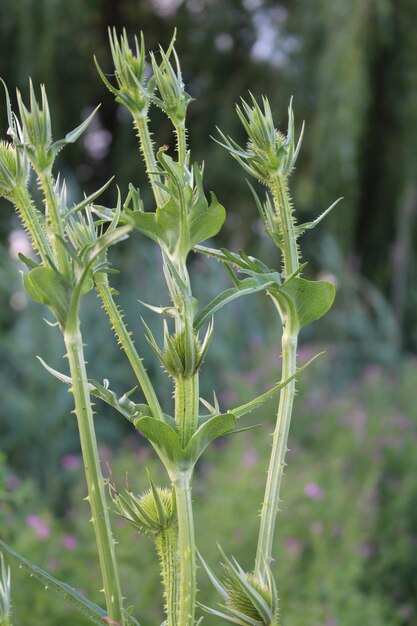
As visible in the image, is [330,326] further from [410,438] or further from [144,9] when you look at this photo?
[144,9]

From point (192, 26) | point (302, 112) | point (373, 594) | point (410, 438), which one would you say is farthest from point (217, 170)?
point (373, 594)

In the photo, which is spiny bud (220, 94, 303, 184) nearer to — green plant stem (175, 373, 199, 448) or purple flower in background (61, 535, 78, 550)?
green plant stem (175, 373, 199, 448)

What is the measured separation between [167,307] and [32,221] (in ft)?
0.18

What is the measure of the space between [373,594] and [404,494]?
0.25 meters

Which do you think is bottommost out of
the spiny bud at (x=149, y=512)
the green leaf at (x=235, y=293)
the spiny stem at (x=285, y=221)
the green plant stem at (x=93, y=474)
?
the spiny bud at (x=149, y=512)

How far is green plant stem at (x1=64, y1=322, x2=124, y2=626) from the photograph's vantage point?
10.7 inches

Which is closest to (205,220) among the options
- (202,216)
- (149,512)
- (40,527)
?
(202,216)

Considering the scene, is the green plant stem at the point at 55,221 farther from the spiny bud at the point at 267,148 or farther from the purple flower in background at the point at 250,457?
the purple flower in background at the point at 250,457

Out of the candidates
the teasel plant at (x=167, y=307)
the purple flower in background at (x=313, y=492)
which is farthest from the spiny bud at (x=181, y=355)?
the purple flower in background at (x=313, y=492)

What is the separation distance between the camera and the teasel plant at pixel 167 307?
0.27 m

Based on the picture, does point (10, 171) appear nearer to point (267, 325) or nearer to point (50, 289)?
point (50, 289)

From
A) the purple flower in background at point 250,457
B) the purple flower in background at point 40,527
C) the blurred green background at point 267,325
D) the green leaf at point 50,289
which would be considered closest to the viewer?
the green leaf at point 50,289

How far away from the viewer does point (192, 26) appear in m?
3.35

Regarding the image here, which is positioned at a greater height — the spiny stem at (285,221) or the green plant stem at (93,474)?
the spiny stem at (285,221)
